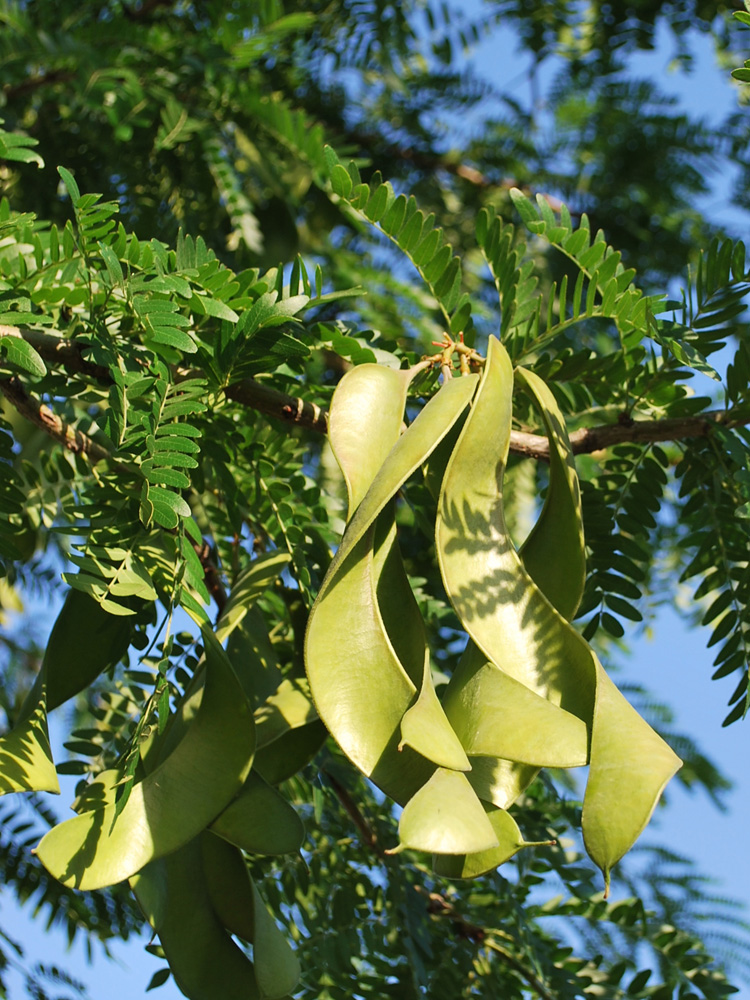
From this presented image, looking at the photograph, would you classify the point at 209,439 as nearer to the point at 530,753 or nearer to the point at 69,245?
the point at 69,245

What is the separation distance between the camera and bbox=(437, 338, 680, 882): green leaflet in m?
0.67

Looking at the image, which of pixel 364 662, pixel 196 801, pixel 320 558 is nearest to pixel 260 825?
pixel 196 801

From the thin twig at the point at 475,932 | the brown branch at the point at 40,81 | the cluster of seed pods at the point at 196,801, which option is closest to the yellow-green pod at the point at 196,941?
the cluster of seed pods at the point at 196,801

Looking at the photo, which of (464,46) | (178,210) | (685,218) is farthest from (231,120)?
(685,218)

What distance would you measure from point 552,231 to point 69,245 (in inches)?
18.8

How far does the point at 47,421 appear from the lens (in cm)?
93

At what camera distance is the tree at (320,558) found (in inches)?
28.5

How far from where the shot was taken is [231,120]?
1.83 metres

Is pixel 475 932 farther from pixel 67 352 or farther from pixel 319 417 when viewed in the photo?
pixel 67 352

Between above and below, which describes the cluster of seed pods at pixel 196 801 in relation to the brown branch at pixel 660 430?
below

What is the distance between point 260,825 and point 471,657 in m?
0.22

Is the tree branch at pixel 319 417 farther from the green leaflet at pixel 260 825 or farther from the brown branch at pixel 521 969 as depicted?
the brown branch at pixel 521 969

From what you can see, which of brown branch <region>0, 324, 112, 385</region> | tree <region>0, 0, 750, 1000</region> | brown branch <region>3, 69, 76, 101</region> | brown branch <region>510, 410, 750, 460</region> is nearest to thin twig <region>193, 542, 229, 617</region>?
tree <region>0, 0, 750, 1000</region>

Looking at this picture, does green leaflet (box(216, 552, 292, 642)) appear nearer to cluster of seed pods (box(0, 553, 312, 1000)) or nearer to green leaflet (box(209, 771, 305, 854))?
cluster of seed pods (box(0, 553, 312, 1000))
